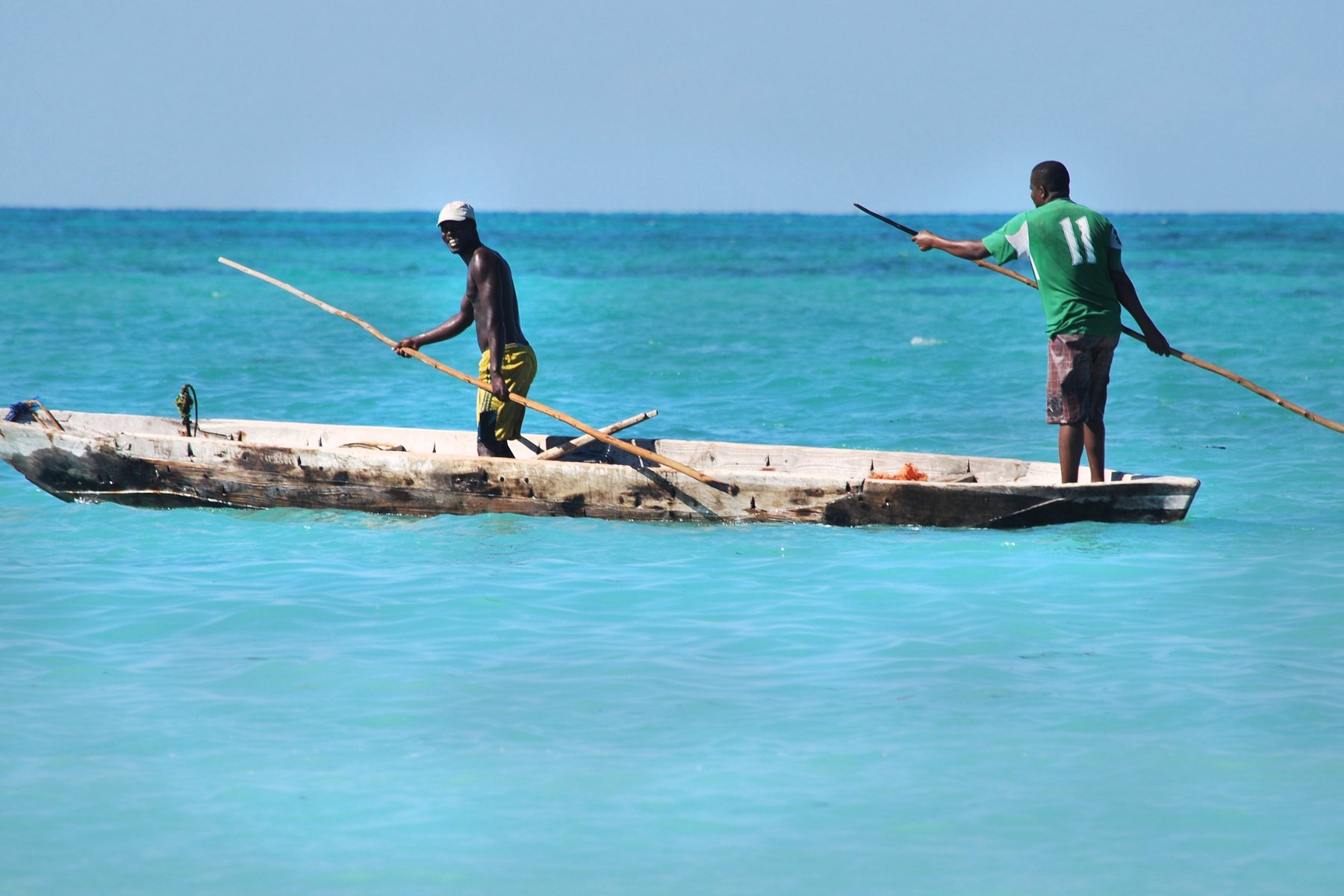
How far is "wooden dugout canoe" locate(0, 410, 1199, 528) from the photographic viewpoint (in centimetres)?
676

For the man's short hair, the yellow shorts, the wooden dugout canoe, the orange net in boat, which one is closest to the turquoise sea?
the wooden dugout canoe

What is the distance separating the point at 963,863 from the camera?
3602 millimetres

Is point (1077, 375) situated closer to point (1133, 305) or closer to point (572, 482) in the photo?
point (1133, 305)

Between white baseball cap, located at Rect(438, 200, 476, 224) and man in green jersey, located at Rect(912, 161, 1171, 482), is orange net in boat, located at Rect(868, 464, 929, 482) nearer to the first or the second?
man in green jersey, located at Rect(912, 161, 1171, 482)

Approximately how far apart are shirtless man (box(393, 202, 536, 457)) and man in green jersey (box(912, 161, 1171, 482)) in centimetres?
234

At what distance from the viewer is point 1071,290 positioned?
665 cm

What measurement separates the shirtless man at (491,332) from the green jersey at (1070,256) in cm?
268

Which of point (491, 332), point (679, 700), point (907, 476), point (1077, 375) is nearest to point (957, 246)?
point (1077, 375)

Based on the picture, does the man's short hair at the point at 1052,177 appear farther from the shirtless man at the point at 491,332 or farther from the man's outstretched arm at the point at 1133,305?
the shirtless man at the point at 491,332

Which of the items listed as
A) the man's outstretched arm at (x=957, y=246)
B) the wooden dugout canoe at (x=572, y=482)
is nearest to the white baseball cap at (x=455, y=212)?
the wooden dugout canoe at (x=572, y=482)

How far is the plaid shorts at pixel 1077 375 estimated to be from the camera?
6699 millimetres

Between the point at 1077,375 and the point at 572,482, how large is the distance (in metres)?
2.74

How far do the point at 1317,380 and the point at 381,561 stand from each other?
12.3 m

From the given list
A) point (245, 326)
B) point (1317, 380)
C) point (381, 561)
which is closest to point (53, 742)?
point (381, 561)
